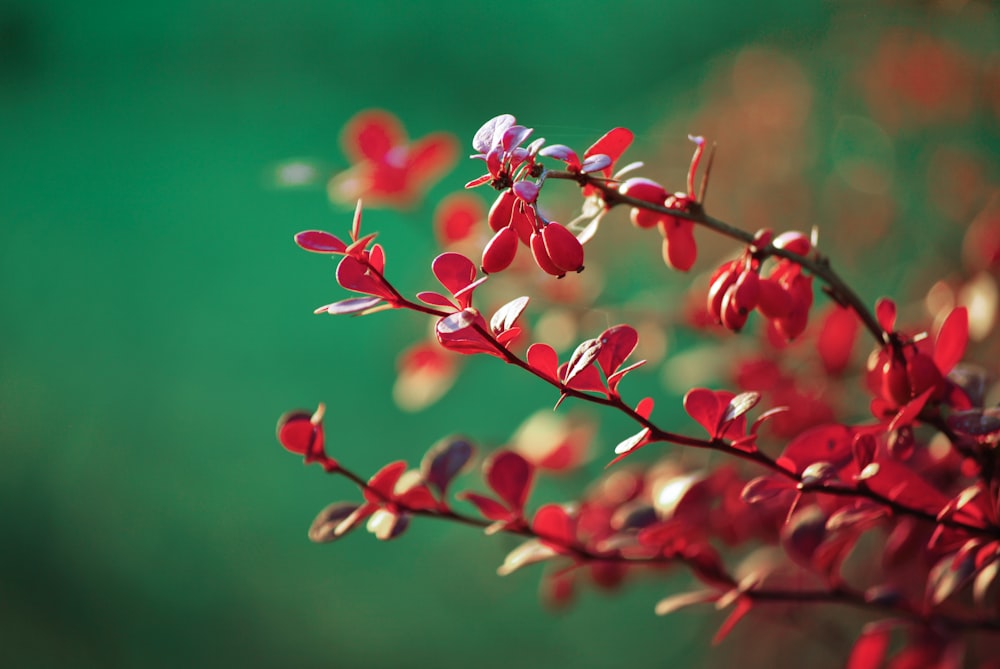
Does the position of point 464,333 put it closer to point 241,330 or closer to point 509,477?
point 509,477

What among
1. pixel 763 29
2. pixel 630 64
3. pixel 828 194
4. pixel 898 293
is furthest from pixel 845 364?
pixel 630 64

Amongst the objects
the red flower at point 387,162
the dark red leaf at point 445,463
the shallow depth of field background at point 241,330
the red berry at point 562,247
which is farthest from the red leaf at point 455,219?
the shallow depth of field background at point 241,330

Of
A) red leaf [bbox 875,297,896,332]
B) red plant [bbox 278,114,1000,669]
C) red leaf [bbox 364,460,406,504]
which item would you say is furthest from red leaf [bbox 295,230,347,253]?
red leaf [bbox 875,297,896,332]

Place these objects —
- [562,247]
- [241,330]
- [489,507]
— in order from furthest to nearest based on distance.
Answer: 1. [241,330]
2. [489,507]
3. [562,247]

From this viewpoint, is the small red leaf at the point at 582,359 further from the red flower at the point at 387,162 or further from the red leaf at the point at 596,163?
the red flower at the point at 387,162

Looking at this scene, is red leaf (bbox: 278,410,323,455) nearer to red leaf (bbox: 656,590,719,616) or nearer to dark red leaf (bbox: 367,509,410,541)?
dark red leaf (bbox: 367,509,410,541)

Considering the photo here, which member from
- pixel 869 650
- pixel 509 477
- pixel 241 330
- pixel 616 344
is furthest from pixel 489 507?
pixel 241 330

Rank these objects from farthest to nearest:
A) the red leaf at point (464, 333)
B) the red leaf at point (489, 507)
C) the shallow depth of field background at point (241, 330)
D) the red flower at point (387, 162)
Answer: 1. the shallow depth of field background at point (241, 330)
2. the red flower at point (387, 162)
3. the red leaf at point (489, 507)
4. the red leaf at point (464, 333)
